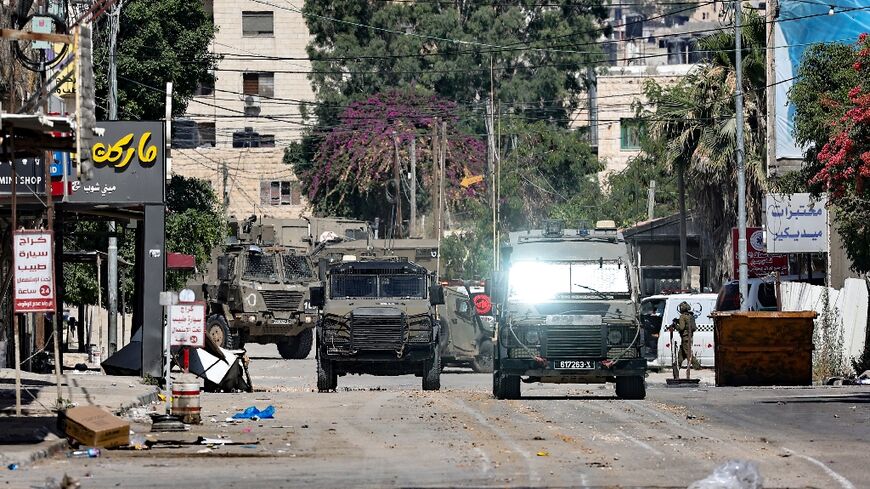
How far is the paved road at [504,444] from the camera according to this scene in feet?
48.4

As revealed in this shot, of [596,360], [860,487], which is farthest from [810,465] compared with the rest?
[596,360]

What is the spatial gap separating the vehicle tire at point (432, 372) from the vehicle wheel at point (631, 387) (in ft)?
16.2

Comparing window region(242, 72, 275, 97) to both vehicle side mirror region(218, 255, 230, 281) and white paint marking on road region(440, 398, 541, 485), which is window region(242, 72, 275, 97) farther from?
white paint marking on road region(440, 398, 541, 485)

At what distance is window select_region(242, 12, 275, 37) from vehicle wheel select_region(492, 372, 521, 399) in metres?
69.5

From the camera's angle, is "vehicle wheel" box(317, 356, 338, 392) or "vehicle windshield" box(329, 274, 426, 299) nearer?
"vehicle wheel" box(317, 356, 338, 392)

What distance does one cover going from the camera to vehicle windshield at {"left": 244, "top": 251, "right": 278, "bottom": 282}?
143 feet

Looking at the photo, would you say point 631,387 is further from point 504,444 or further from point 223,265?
point 223,265

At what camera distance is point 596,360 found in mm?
25469

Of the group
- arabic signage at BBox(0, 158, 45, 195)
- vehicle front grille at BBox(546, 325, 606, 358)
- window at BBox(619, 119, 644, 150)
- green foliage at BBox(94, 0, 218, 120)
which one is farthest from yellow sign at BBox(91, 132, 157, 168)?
window at BBox(619, 119, 644, 150)

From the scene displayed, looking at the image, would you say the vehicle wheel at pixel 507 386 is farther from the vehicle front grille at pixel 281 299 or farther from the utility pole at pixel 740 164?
the vehicle front grille at pixel 281 299

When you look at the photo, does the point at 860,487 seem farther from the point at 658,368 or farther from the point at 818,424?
the point at 658,368

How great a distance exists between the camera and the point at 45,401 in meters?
24.2

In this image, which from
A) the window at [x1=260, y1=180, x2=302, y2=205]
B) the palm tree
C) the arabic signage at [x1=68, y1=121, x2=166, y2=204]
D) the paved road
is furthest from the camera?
the window at [x1=260, y1=180, x2=302, y2=205]

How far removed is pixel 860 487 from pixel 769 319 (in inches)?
689
